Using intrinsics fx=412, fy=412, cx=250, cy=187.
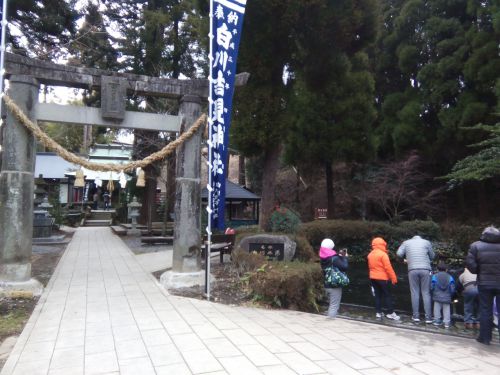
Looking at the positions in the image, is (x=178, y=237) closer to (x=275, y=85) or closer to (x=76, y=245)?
(x=275, y=85)

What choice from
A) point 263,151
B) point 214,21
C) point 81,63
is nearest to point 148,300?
point 214,21

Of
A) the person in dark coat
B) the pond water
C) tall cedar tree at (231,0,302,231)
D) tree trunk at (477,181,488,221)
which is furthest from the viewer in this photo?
tree trunk at (477,181,488,221)

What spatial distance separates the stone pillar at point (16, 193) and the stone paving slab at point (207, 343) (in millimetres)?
856

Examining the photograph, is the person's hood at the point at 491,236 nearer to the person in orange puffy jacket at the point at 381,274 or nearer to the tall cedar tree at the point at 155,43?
the person in orange puffy jacket at the point at 381,274

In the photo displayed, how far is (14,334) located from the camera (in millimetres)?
5504

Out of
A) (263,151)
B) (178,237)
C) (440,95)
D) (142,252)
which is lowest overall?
(142,252)

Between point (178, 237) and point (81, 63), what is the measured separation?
540 inches

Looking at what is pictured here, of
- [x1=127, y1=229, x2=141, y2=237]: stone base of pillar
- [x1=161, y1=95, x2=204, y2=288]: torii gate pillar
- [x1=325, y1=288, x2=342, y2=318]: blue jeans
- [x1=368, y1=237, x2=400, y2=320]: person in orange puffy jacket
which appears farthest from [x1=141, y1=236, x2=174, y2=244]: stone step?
[x1=368, y1=237, x2=400, y2=320]: person in orange puffy jacket

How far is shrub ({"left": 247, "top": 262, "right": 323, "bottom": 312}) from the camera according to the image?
734 centimetres

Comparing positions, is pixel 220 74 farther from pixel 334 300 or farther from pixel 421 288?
pixel 421 288

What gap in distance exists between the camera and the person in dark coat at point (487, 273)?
5801mm

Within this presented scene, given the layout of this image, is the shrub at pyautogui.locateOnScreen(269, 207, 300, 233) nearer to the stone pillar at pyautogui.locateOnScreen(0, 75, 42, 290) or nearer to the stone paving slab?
the stone paving slab

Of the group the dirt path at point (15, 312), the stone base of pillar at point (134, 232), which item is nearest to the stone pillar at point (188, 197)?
the dirt path at point (15, 312)

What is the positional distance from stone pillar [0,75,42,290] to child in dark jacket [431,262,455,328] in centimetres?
762
